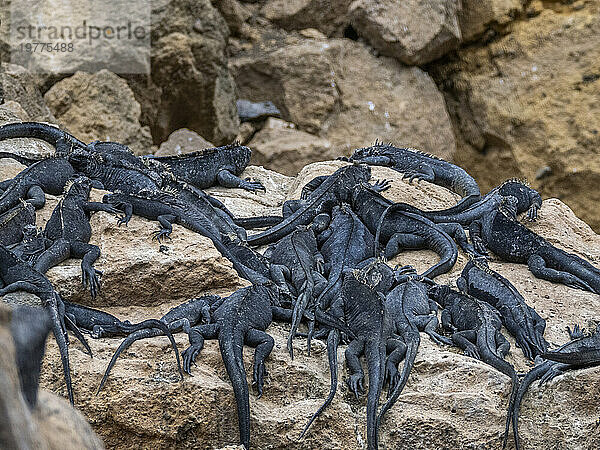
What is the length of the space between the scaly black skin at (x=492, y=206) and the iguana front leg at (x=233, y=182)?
197 cm

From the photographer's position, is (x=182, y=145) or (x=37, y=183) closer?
(x=37, y=183)

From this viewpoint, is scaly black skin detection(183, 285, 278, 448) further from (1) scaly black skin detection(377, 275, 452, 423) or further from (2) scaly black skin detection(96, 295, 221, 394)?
(1) scaly black skin detection(377, 275, 452, 423)

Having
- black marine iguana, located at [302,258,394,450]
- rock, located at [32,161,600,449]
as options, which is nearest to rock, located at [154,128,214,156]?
black marine iguana, located at [302,258,394,450]

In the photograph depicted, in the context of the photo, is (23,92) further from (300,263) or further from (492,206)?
(492,206)

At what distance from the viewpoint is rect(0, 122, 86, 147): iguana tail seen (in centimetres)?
850

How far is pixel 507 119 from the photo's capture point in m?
15.2

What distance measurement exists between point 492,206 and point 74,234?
4103 mm

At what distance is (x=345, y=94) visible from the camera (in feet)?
49.8

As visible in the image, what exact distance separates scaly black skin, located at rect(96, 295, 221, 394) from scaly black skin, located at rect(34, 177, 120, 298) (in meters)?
0.66

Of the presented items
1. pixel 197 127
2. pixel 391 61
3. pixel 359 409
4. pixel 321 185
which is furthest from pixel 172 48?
pixel 359 409

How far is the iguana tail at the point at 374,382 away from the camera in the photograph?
4.73 metres

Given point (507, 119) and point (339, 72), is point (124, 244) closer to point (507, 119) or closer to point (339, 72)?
point (339, 72)

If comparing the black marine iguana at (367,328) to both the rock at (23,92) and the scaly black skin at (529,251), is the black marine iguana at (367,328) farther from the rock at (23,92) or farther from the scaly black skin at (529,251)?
the rock at (23,92)

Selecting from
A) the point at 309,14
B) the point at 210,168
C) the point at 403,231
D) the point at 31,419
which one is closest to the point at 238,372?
the point at 31,419
